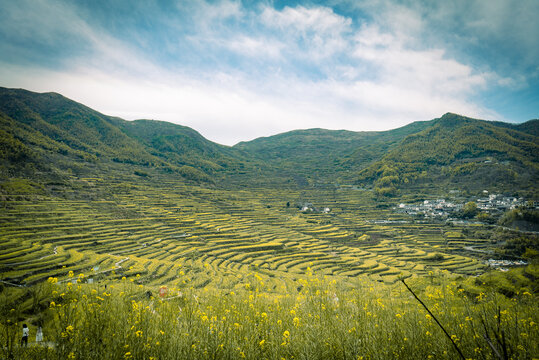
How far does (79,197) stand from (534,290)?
87.3 m

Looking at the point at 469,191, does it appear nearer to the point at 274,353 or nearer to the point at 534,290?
the point at 534,290

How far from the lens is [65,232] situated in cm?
4328

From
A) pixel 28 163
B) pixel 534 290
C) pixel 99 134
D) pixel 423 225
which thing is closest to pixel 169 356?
pixel 534 290

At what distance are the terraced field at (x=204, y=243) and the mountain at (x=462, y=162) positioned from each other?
5948 centimetres

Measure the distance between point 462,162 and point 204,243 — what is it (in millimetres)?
159224

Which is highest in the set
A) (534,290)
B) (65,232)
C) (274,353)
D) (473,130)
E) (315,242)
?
(473,130)

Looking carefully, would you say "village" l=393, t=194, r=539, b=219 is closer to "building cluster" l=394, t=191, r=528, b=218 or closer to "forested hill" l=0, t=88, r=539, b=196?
"building cluster" l=394, t=191, r=528, b=218

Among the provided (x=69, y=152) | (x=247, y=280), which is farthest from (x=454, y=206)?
(x=69, y=152)

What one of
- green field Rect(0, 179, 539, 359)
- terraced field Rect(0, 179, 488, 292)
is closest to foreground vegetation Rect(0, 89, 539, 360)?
green field Rect(0, 179, 539, 359)

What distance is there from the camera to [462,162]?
14575 cm

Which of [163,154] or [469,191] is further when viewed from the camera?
[163,154]

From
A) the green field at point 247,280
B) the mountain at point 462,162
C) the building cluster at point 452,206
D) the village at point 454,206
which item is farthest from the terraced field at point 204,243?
the mountain at point 462,162

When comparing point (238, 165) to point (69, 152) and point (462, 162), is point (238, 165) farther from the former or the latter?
point (462, 162)

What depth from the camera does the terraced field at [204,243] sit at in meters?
30.7
